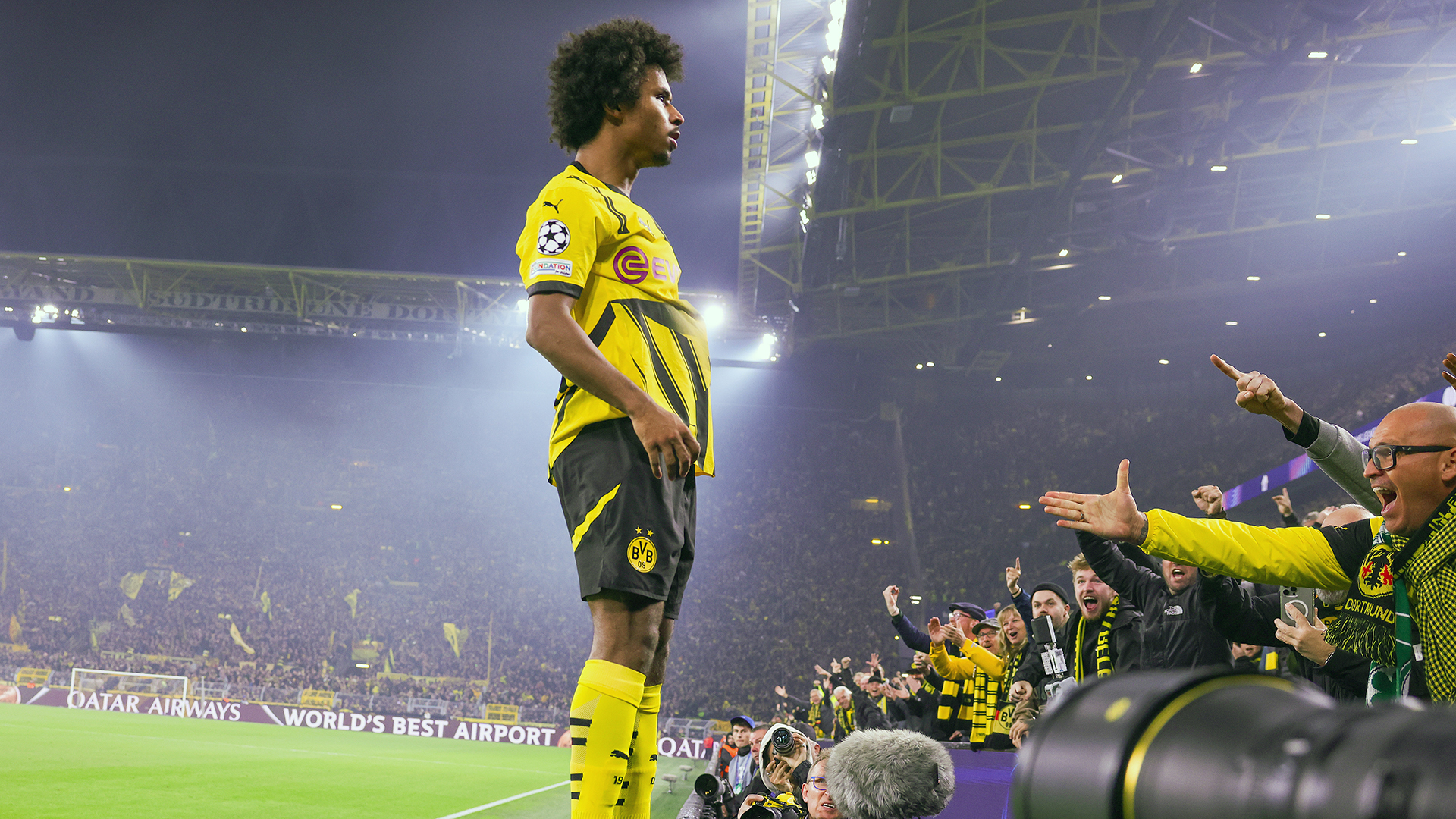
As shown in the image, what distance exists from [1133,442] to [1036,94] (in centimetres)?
1426

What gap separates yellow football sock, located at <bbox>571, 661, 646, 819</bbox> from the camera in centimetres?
173

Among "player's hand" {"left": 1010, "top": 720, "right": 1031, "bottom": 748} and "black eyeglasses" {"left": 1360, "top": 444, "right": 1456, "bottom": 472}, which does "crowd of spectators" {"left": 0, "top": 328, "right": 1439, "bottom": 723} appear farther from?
"black eyeglasses" {"left": 1360, "top": 444, "right": 1456, "bottom": 472}

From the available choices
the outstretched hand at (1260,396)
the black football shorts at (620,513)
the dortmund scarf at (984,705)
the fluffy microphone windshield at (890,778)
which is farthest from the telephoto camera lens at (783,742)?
the dortmund scarf at (984,705)

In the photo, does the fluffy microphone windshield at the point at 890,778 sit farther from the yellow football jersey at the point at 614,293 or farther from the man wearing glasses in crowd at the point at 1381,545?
the yellow football jersey at the point at 614,293

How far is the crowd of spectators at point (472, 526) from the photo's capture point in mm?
23594

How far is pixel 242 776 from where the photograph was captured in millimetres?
8914

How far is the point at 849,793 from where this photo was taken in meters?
2.28

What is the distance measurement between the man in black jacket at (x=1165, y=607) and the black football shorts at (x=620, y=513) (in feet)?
11.3

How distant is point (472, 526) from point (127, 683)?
9469mm

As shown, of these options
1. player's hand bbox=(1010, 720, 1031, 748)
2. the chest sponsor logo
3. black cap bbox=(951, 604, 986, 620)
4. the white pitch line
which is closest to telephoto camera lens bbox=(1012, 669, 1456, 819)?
the chest sponsor logo

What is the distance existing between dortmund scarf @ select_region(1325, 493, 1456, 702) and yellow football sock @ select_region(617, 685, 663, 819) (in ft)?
5.90

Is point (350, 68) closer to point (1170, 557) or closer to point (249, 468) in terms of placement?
point (249, 468)

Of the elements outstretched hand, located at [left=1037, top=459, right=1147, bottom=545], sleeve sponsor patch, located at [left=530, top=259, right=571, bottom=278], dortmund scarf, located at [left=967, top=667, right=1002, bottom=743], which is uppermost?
sleeve sponsor patch, located at [left=530, top=259, right=571, bottom=278]

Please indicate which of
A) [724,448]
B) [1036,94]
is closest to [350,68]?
[1036,94]
